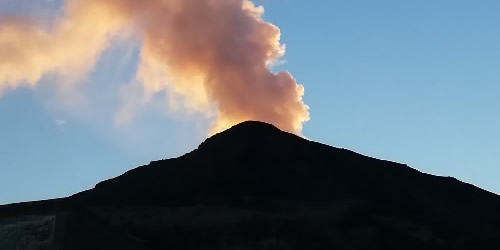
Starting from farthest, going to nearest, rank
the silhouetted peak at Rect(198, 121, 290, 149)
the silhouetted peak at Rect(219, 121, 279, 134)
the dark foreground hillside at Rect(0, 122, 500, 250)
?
the silhouetted peak at Rect(219, 121, 279, 134), the silhouetted peak at Rect(198, 121, 290, 149), the dark foreground hillside at Rect(0, 122, 500, 250)

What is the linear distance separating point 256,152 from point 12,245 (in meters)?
27.1

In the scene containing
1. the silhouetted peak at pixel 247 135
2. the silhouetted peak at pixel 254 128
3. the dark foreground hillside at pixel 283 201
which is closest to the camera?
the dark foreground hillside at pixel 283 201

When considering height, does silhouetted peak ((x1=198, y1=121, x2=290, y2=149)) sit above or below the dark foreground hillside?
above

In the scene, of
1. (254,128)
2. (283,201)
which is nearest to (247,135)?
(254,128)

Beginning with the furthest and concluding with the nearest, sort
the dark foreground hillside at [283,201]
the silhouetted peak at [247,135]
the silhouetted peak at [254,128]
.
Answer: the silhouetted peak at [254,128] < the silhouetted peak at [247,135] < the dark foreground hillside at [283,201]

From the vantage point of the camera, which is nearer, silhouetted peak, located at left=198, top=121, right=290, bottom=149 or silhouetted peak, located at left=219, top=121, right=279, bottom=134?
silhouetted peak, located at left=198, top=121, right=290, bottom=149

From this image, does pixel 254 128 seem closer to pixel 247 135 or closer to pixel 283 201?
pixel 247 135

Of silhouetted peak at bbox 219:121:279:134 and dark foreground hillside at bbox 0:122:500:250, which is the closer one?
dark foreground hillside at bbox 0:122:500:250

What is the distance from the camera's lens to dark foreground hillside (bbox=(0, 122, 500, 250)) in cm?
4578

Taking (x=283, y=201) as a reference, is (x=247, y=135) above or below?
above

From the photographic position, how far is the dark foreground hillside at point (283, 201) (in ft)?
150

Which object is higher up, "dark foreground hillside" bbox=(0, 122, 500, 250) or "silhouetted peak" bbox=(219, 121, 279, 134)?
"silhouetted peak" bbox=(219, 121, 279, 134)

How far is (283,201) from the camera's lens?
49.6 metres

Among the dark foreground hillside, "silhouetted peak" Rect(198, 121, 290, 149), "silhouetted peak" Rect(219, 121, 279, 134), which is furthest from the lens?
"silhouetted peak" Rect(219, 121, 279, 134)
